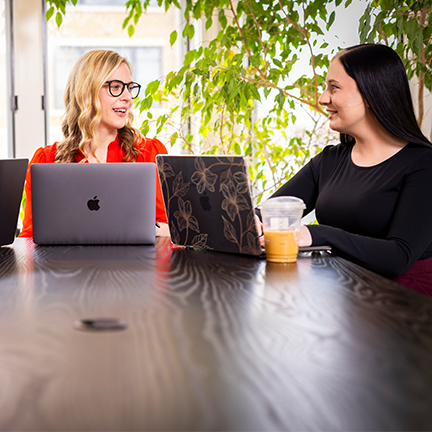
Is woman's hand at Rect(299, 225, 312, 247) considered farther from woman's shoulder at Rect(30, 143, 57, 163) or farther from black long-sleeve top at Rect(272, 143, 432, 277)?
woman's shoulder at Rect(30, 143, 57, 163)

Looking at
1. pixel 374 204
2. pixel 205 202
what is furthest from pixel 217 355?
pixel 374 204

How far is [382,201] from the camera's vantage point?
4.53ft

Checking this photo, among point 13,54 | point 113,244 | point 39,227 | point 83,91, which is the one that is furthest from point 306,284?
point 13,54

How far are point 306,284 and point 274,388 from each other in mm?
406

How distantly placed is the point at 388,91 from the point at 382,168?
243 millimetres

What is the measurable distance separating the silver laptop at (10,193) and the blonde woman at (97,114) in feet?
2.11

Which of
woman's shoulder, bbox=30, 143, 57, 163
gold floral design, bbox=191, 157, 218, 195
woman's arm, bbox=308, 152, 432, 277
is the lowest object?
woman's arm, bbox=308, 152, 432, 277

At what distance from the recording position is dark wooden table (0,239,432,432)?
33 cm

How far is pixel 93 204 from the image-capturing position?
119 cm

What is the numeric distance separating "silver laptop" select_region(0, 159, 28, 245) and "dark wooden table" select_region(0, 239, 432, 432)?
1.46ft

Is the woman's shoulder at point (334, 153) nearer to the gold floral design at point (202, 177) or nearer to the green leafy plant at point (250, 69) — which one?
the green leafy plant at point (250, 69)

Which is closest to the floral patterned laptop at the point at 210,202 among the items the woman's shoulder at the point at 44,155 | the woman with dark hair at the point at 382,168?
the woman with dark hair at the point at 382,168

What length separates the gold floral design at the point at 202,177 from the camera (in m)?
1.05

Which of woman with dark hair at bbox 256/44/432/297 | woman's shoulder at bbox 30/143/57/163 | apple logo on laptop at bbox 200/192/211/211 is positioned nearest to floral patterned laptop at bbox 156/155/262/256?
apple logo on laptop at bbox 200/192/211/211
